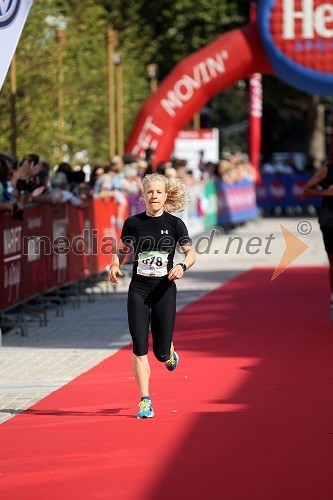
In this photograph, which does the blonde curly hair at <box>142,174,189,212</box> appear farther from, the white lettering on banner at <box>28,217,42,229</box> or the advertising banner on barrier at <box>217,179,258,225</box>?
the advertising banner on barrier at <box>217,179,258,225</box>

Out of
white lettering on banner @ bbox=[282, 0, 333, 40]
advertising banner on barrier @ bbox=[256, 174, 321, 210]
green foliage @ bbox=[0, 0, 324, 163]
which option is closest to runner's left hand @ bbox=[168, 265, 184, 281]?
green foliage @ bbox=[0, 0, 324, 163]

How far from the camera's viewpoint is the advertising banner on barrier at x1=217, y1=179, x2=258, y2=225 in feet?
125

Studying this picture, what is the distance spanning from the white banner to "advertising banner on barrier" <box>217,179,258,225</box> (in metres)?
24.4

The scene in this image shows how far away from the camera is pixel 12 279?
53.7 ft

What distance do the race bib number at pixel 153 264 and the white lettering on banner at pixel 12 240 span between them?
16.9 ft

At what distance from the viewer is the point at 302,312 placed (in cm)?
1880

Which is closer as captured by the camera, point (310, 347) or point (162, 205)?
point (162, 205)

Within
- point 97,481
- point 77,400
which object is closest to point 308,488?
point 97,481

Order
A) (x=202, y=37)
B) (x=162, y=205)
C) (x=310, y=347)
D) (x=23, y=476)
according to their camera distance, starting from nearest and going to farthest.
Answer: (x=23, y=476), (x=162, y=205), (x=310, y=347), (x=202, y=37)

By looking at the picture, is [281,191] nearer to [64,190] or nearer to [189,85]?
[189,85]

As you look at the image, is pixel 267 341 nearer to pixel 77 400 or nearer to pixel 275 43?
pixel 77 400

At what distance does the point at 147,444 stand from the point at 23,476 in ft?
3.68

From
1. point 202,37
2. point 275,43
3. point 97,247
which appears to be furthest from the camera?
point 202,37

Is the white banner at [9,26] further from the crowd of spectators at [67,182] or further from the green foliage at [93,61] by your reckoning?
the green foliage at [93,61]
